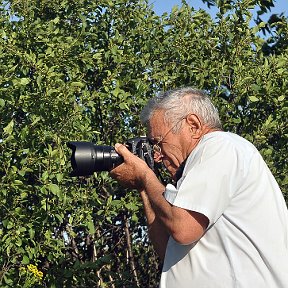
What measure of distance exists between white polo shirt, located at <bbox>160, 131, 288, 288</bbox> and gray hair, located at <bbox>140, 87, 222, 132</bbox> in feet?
0.50

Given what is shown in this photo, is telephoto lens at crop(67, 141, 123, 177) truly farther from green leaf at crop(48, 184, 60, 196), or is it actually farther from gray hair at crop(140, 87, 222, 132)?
green leaf at crop(48, 184, 60, 196)

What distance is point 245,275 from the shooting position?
10.2 ft

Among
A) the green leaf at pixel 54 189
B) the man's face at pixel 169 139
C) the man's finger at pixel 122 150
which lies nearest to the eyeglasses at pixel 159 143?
the man's face at pixel 169 139

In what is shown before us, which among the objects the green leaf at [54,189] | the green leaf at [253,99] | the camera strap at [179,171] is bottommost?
the camera strap at [179,171]

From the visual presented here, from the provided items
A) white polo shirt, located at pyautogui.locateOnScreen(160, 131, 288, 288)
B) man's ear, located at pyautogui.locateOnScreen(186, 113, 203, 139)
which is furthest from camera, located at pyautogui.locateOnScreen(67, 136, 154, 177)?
white polo shirt, located at pyautogui.locateOnScreen(160, 131, 288, 288)

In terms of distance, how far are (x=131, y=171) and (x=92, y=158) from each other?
263mm

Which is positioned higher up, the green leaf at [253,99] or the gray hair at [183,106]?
the green leaf at [253,99]

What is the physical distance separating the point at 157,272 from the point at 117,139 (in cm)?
111

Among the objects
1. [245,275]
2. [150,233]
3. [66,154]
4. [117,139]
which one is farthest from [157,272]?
[245,275]

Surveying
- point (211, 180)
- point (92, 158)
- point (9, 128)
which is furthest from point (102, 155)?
point (9, 128)

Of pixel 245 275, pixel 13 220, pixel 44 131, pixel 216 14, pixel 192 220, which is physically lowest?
pixel 245 275

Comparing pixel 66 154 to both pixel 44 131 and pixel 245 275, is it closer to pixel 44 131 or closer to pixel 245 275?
pixel 44 131

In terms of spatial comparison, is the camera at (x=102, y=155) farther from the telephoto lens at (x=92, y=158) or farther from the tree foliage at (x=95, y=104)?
the tree foliage at (x=95, y=104)

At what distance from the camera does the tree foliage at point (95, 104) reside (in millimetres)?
5578
